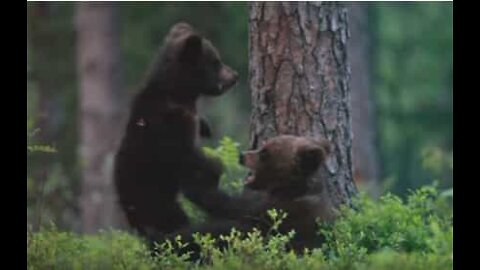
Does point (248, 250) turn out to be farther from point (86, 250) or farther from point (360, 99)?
point (360, 99)

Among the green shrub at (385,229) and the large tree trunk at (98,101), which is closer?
the green shrub at (385,229)

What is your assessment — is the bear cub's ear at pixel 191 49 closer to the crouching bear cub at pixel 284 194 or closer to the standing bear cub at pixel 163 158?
the standing bear cub at pixel 163 158

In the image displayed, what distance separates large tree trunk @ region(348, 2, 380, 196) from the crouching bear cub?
12.2 metres

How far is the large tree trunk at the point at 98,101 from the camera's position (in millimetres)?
21734

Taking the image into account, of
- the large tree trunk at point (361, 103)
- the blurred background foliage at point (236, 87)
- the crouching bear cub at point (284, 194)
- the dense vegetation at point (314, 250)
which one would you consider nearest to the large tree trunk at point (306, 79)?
the crouching bear cub at point (284, 194)

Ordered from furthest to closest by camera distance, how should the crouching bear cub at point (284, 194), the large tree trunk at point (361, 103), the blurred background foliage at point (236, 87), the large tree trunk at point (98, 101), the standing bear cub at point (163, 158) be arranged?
Answer: the large tree trunk at point (361, 103) < the large tree trunk at point (98, 101) < the blurred background foliage at point (236, 87) < the standing bear cub at point (163, 158) < the crouching bear cub at point (284, 194)

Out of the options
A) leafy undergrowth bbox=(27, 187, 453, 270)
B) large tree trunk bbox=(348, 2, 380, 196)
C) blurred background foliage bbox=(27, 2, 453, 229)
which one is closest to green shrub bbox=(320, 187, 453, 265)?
leafy undergrowth bbox=(27, 187, 453, 270)

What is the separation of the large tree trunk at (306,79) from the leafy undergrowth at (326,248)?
0.49 m

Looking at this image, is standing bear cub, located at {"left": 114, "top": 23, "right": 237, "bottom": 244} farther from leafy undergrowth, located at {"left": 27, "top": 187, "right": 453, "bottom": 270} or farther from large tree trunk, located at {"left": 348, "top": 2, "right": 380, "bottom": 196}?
large tree trunk, located at {"left": 348, "top": 2, "right": 380, "bottom": 196}

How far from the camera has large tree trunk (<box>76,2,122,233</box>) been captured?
71.3 ft

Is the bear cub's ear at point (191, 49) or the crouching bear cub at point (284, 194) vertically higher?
the bear cub's ear at point (191, 49)

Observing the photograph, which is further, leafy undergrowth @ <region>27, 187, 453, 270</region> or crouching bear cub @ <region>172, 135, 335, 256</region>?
crouching bear cub @ <region>172, 135, 335, 256</region>
